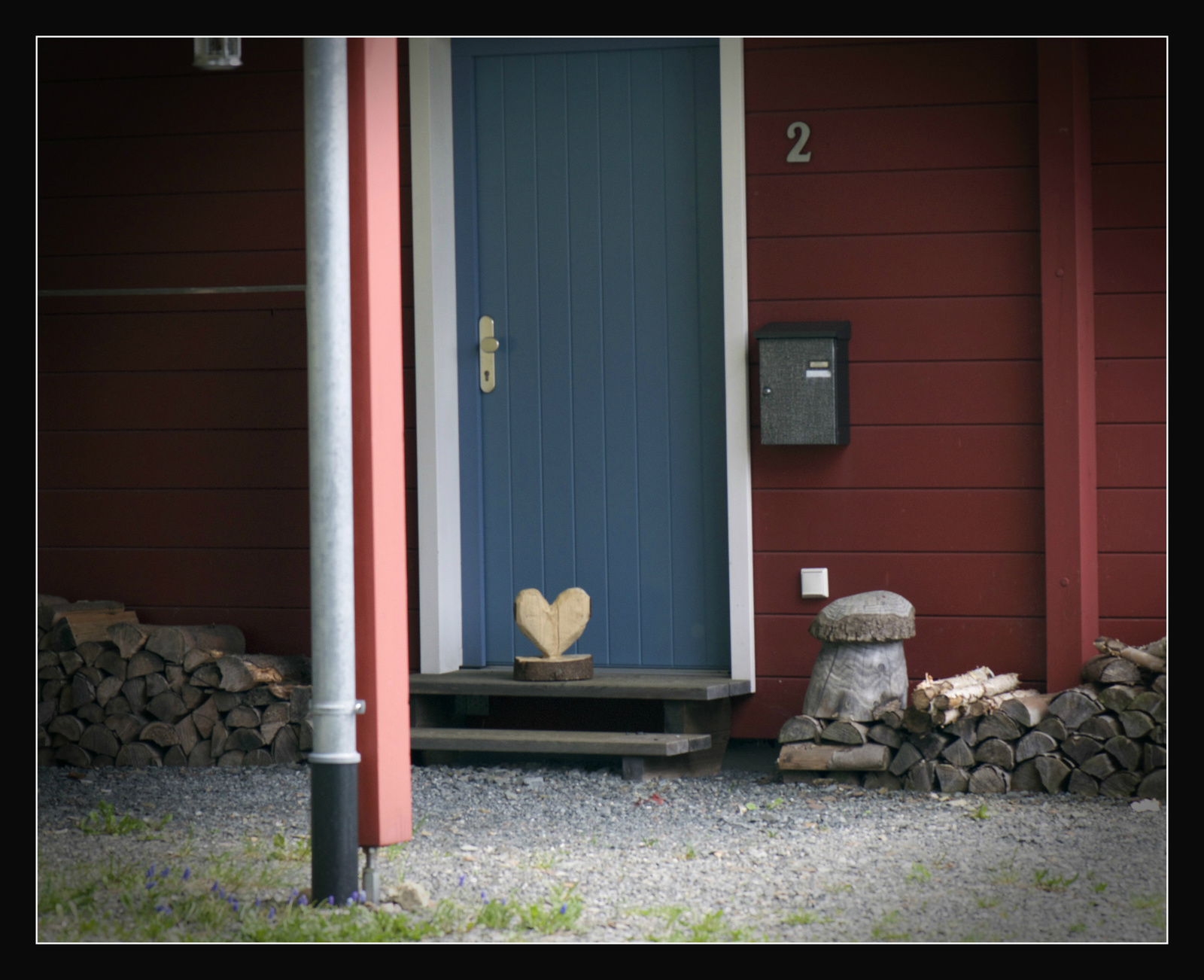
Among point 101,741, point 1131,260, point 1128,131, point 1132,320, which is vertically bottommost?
point 101,741

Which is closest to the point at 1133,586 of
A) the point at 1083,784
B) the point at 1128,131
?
the point at 1083,784

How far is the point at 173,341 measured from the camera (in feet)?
17.3

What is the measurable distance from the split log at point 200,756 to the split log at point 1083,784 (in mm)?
3073

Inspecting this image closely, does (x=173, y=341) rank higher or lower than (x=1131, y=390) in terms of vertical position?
higher

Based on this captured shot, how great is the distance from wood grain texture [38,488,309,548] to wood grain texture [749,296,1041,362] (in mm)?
1999

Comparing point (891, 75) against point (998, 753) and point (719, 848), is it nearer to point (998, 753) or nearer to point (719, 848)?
point (998, 753)

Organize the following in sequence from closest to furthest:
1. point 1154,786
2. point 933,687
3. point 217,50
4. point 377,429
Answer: point 217,50 → point 377,429 → point 1154,786 → point 933,687

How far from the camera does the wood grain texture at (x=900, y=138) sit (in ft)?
15.1

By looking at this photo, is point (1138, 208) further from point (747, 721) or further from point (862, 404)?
point (747, 721)

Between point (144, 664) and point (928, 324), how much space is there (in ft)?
10.5

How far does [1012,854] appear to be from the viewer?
3.57 metres

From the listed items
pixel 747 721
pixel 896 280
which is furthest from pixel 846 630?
pixel 896 280

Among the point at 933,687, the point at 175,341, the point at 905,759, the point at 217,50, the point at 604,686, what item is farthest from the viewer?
the point at 175,341

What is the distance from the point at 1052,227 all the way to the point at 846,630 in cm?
158
